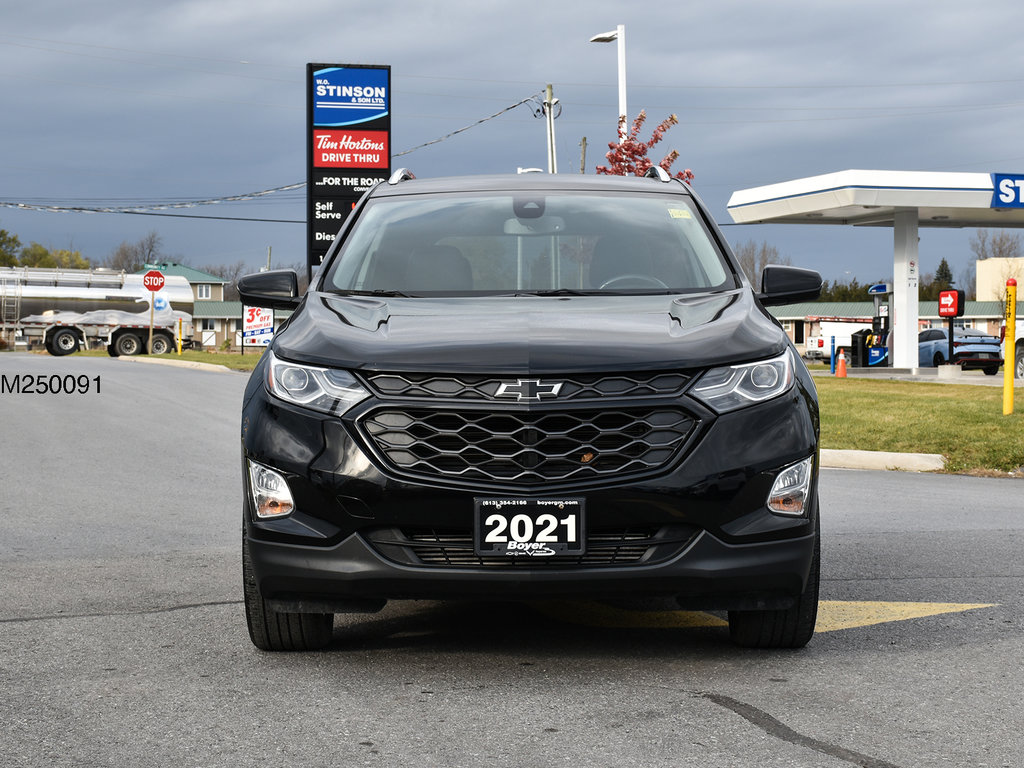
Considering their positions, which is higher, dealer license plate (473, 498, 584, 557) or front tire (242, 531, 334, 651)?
dealer license plate (473, 498, 584, 557)

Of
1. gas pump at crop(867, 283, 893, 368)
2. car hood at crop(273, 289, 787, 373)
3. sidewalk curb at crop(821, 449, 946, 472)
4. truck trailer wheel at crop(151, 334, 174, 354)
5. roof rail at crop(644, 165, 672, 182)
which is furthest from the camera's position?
truck trailer wheel at crop(151, 334, 174, 354)

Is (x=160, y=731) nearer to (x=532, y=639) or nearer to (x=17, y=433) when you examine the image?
(x=532, y=639)

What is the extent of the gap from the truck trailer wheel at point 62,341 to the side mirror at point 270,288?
46.7 meters

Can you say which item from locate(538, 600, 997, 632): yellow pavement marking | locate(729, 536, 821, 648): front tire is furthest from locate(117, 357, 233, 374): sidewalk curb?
locate(729, 536, 821, 648): front tire

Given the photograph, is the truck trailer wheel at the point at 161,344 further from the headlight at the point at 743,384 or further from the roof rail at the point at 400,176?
the headlight at the point at 743,384

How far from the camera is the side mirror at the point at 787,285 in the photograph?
5703mm

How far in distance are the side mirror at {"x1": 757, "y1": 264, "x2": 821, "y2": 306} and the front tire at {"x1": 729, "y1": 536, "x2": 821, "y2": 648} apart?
4.61 feet

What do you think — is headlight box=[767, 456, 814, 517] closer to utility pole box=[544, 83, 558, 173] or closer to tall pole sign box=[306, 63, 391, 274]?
tall pole sign box=[306, 63, 391, 274]

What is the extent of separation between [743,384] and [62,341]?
4897cm

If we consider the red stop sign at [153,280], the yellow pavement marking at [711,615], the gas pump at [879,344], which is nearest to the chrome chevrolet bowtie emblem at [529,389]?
the yellow pavement marking at [711,615]

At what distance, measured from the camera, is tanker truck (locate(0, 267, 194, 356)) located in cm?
5034

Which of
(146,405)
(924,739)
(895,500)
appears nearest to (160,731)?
(924,739)

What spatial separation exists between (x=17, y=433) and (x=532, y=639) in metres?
11.8

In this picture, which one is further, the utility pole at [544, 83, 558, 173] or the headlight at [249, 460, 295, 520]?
the utility pole at [544, 83, 558, 173]
